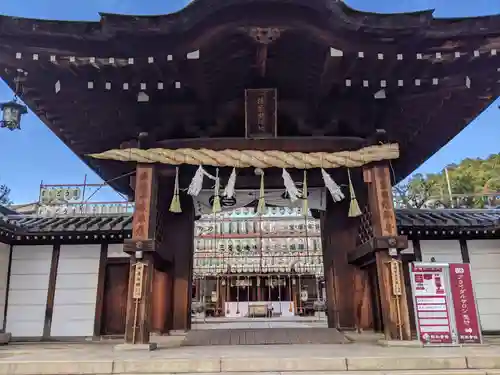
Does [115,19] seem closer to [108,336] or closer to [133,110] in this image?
[133,110]

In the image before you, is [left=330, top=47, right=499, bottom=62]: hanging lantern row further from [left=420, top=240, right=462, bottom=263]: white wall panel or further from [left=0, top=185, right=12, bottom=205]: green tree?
[left=0, top=185, right=12, bottom=205]: green tree

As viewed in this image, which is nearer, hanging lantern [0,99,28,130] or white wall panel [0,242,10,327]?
hanging lantern [0,99,28,130]

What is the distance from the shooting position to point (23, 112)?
6.92 meters

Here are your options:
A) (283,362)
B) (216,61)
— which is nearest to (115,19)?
(216,61)

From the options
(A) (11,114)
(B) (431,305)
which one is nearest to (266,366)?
(B) (431,305)

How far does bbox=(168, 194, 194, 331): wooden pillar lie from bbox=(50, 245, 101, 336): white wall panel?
2.18 metres

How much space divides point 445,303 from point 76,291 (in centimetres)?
823

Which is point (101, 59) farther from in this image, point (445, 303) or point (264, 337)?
point (445, 303)

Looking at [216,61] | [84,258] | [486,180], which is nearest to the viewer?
[216,61]

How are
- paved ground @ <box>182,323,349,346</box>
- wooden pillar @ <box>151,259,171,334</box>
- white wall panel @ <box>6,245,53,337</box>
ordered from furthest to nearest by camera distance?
white wall panel @ <box>6,245,53,337</box> < wooden pillar @ <box>151,259,171,334</box> < paved ground @ <box>182,323,349,346</box>

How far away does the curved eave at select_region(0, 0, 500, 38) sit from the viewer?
5535mm

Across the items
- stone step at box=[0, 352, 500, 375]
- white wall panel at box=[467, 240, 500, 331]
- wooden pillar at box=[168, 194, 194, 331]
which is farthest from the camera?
white wall panel at box=[467, 240, 500, 331]

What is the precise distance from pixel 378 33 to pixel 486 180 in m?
31.8

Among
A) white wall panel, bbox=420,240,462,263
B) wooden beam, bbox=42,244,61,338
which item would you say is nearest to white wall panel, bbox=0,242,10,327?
wooden beam, bbox=42,244,61,338
